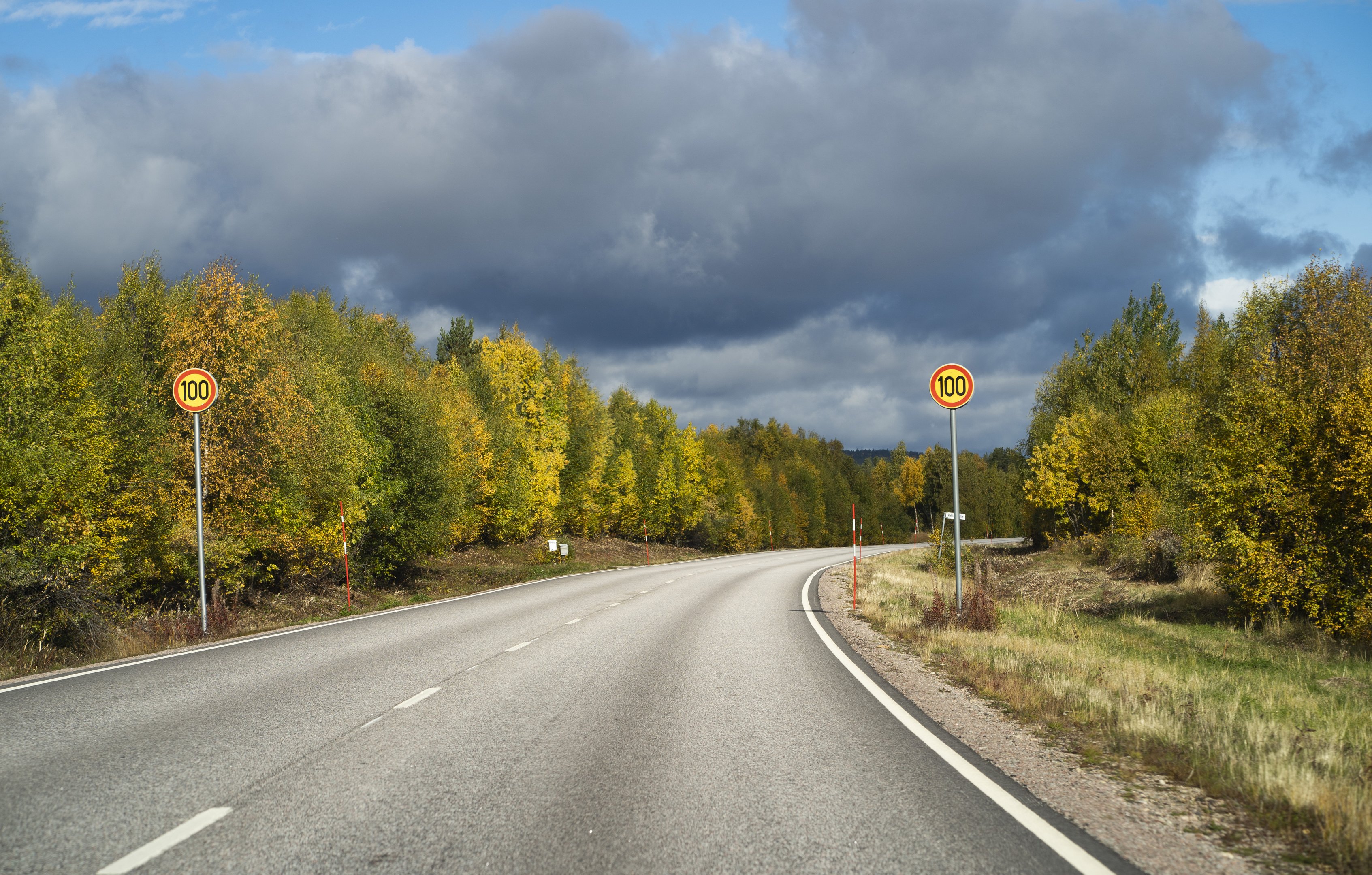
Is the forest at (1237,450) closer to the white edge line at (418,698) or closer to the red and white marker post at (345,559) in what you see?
the white edge line at (418,698)

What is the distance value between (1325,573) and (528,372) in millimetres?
40624

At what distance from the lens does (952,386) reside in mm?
13383

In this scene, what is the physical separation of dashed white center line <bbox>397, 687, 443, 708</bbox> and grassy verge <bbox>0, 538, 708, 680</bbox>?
18.6 feet

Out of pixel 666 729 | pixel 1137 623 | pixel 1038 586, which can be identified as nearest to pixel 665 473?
pixel 1038 586

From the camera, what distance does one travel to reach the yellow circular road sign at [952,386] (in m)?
13.1

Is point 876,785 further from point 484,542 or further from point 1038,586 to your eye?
point 484,542

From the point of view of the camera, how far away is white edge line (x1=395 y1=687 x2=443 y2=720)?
742 centimetres

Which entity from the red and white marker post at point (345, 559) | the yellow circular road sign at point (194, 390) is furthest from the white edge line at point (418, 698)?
the red and white marker post at point (345, 559)

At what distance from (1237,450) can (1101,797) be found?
1715cm

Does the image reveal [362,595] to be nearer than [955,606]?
No

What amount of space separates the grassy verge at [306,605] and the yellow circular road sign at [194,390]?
3818 mm

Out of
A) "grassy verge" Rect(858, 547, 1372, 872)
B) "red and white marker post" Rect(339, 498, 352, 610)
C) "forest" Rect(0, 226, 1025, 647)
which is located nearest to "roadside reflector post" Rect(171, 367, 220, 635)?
"forest" Rect(0, 226, 1025, 647)

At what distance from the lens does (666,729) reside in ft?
Result: 21.4

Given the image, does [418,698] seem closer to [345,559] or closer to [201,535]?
[201,535]
